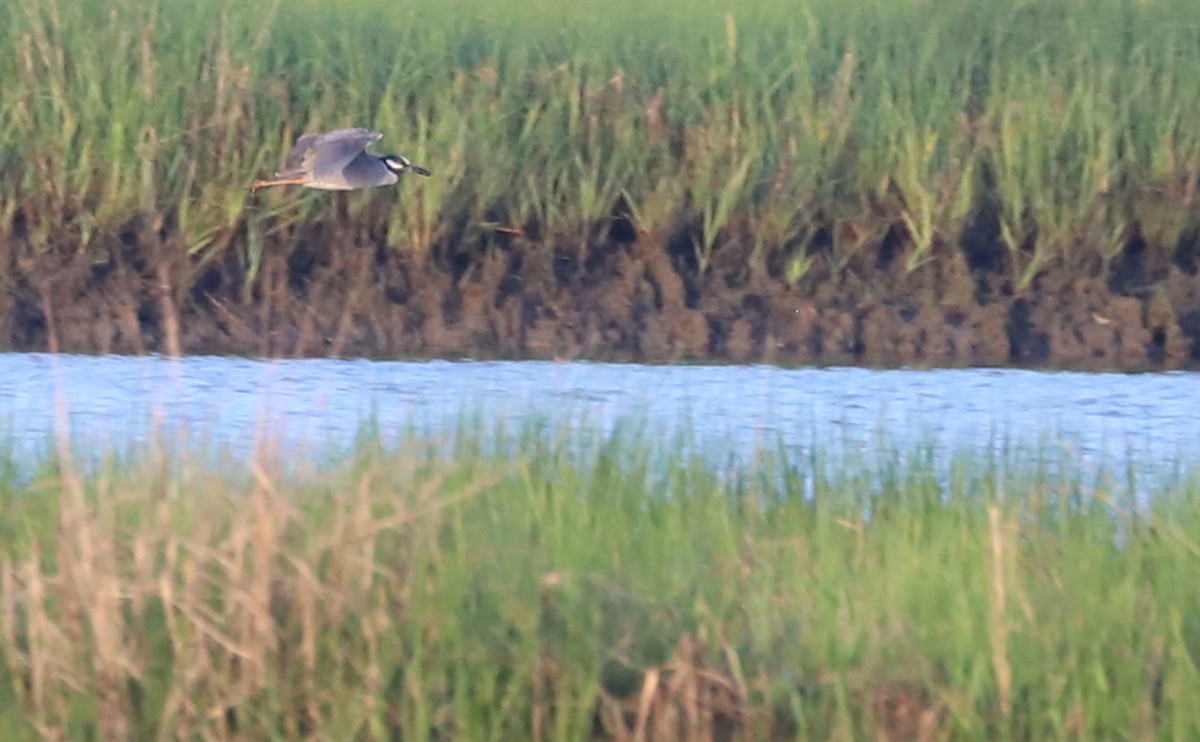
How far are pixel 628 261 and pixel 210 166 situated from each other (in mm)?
1651

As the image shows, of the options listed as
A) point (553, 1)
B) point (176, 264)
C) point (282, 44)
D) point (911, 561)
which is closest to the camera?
point (911, 561)

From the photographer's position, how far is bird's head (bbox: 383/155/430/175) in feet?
24.5

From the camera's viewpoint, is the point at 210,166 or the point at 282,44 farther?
the point at 282,44

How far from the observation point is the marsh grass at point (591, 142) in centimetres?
796

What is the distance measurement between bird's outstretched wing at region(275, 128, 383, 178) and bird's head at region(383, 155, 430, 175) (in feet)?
0.64

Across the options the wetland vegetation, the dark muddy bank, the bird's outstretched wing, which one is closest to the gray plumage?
the bird's outstretched wing

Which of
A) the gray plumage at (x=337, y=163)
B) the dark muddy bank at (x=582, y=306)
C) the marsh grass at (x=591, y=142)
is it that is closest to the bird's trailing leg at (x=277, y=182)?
the gray plumage at (x=337, y=163)

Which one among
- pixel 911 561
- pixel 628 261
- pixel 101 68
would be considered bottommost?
pixel 911 561

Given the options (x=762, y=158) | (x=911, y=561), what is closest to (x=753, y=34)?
(x=762, y=158)

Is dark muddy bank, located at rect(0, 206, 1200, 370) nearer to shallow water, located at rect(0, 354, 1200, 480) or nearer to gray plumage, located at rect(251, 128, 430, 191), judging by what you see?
shallow water, located at rect(0, 354, 1200, 480)

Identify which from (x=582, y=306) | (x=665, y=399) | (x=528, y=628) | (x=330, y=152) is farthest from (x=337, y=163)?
(x=528, y=628)

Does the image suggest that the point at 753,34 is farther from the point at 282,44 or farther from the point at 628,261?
the point at 282,44

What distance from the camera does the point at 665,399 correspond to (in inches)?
269

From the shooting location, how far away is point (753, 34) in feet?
29.3
